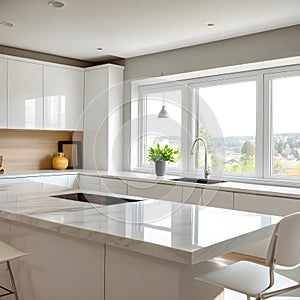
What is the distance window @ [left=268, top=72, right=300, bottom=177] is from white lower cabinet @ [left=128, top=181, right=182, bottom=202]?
3.63ft

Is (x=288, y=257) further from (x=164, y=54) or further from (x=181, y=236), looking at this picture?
(x=164, y=54)

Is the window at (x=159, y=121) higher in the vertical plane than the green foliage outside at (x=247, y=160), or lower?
higher

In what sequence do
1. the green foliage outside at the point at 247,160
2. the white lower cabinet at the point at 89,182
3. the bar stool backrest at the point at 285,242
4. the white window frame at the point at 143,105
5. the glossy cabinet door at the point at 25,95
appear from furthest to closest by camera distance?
the white window frame at the point at 143,105 < the white lower cabinet at the point at 89,182 < the glossy cabinet door at the point at 25,95 < the green foliage outside at the point at 247,160 < the bar stool backrest at the point at 285,242

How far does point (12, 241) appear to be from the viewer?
8.46ft

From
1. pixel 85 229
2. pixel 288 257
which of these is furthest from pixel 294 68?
pixel 85 229

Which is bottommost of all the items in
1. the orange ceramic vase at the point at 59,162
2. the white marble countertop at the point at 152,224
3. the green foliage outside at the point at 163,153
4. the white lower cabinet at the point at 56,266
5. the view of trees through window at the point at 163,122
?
the white lower cabinet at the point at 56,266

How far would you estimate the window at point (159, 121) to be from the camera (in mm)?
4965

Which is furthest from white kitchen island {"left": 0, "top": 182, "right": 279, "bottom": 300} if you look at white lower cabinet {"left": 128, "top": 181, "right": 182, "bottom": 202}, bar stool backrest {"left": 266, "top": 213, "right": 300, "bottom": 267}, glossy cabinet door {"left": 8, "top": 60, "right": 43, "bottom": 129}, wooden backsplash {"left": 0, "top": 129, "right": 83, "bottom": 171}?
wooden backsplash {"left": 0, "top": 129, "right": 83, "bottom": 171}

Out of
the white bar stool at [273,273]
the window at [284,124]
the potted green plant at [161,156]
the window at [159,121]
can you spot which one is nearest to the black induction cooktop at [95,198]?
the white bar stool at [273,273]

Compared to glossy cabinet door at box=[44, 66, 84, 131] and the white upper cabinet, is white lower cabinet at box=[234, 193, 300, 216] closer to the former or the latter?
the white upper cabinet

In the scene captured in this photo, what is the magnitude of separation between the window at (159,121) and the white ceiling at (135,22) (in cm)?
71

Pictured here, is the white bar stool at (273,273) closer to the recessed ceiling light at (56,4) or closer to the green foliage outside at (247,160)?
the recessed ceiling light at (56,4)

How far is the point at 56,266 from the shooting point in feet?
7.29

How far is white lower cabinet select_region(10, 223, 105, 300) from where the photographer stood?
6.64 ft
